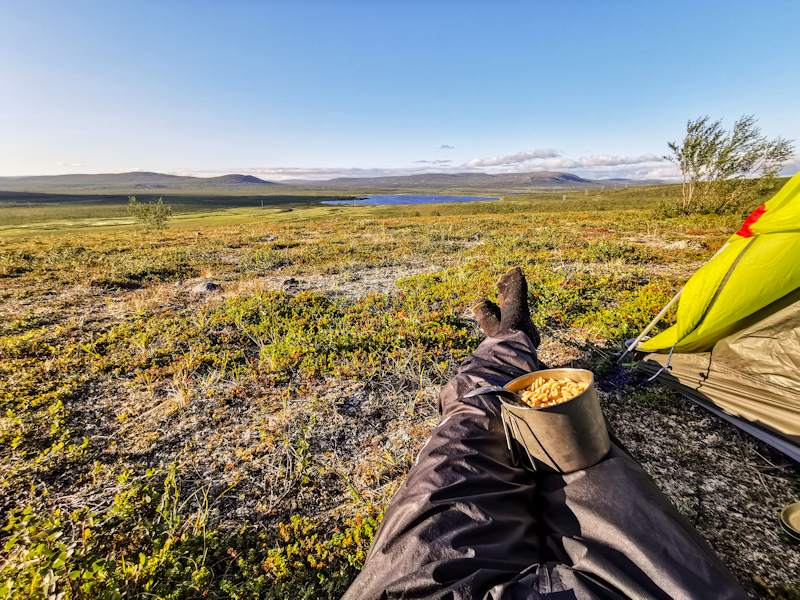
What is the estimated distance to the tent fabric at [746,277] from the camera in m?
3.34

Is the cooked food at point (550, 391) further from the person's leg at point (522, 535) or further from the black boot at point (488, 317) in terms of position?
the black boot at point (488, 317)

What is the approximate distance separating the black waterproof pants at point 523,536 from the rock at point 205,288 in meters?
8.77

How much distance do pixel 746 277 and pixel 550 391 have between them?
307cm

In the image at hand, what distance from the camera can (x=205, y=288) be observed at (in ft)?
30.1

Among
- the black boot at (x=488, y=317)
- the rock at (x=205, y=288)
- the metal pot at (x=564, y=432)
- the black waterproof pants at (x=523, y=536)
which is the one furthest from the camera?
the rock at (x=205, y=288)

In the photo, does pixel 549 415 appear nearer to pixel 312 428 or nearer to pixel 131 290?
pixel 312 428

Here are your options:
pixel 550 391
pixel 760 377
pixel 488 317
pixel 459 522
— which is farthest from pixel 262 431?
pixel 760 377

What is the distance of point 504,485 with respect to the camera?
86.7 inches

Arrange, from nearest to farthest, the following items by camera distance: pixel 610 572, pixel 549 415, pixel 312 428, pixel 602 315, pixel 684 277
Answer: pixel 610 572
pixel 549 415
pixel 312 428
pixel 602 315
pixel 684 277

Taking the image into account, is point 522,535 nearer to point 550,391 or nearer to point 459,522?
point 459,522

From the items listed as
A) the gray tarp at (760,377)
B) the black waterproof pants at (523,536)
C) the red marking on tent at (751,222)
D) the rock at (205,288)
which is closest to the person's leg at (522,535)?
the black waterproof pants at (523,536)

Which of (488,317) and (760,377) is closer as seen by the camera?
(760,377)

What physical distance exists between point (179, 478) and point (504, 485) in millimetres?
3127

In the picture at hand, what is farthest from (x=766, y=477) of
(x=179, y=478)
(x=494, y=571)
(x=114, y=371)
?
(x=114, y=371)
